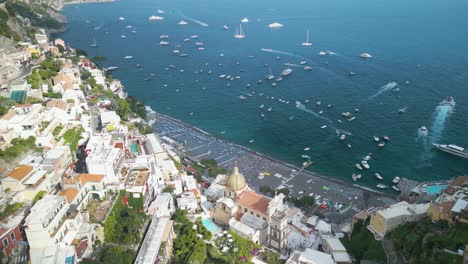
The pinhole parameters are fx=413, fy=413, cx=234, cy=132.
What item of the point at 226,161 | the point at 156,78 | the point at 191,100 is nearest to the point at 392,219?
the point at 226,161

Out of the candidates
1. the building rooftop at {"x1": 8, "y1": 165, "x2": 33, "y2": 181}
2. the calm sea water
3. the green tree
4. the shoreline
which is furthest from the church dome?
the green tree

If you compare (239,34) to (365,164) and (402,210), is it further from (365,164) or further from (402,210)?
(402,210)

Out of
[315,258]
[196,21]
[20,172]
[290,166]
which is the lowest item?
[290,166]

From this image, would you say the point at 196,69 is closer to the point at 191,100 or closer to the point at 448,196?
the point at 191,100

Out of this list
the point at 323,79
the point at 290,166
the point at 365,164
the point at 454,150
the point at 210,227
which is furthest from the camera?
the point at 323,79

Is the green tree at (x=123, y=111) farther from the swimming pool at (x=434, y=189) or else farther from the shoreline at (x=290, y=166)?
the swimming pool at (x=434, y=189)

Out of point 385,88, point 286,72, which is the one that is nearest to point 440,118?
point 385,88

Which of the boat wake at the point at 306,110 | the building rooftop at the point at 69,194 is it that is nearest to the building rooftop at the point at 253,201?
the building rooftop at the point at 69,194
